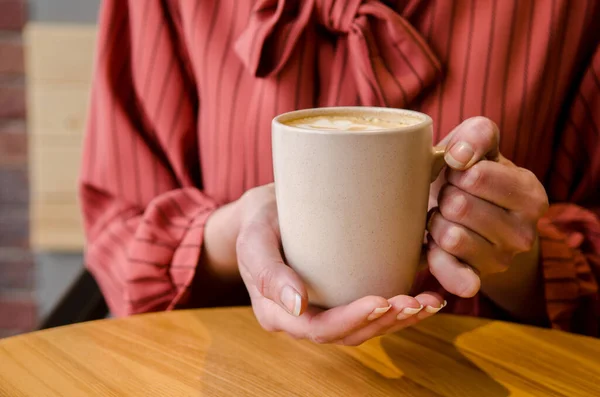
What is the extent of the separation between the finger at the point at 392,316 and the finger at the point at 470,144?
0.11 meters

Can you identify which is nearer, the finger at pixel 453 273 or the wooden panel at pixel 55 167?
the finger at pixel 453 273

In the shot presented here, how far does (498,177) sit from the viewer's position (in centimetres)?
55

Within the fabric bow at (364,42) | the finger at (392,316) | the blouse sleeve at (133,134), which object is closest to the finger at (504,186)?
the finger at (392,316)

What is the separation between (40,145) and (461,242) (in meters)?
1.21

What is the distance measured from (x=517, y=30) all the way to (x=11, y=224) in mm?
1303

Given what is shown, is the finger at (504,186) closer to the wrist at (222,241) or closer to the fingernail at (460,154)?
the fingernail at (460,154)

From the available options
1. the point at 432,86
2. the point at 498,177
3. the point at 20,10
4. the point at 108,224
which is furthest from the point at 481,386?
Answer: the point at 20,10

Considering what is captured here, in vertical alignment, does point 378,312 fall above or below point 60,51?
below

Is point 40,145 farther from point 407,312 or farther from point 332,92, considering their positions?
point 407,312

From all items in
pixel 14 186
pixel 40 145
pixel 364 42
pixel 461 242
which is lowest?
pixel 14 186

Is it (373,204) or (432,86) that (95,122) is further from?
(373,204)

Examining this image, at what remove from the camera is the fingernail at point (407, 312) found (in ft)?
1.69

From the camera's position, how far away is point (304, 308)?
1.70ft

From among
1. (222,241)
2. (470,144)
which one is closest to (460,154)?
(470,144)
